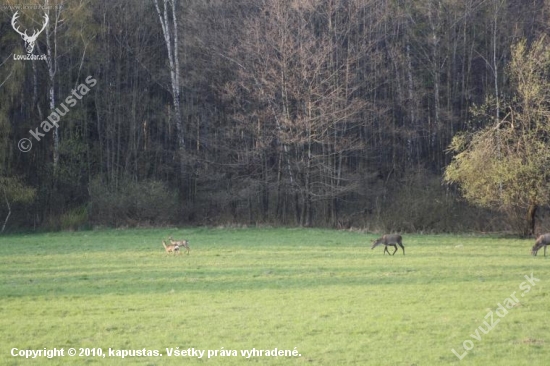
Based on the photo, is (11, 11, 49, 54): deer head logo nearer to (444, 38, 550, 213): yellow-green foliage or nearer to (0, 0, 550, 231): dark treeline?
(0, 0, 550, 231): dark treeline

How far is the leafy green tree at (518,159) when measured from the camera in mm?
Answer: 34781

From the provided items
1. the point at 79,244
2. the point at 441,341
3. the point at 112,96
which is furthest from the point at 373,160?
the point at 441,341

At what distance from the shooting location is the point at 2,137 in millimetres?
42719

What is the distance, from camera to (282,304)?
55.5ft

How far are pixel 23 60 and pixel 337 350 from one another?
3586 centimetres

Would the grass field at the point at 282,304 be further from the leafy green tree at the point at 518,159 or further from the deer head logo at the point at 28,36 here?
the deer head logo at the point at 28,36

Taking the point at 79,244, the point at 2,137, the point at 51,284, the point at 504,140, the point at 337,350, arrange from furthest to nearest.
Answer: the point at 2,137 → the point at 504,140 → the point at 79,244 → the point at 51,284 → the point at 337,350

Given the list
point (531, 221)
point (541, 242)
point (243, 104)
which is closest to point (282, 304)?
point (541, 242)

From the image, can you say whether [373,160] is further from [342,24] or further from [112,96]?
[112,96]

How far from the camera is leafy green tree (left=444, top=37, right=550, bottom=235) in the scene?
34781 millimetres

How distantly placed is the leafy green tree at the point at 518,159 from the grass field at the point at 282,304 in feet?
19.6

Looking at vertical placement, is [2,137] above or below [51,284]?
above

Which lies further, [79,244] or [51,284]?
[79,244]

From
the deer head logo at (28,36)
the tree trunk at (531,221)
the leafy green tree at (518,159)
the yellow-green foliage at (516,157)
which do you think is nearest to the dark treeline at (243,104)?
the deer head logo at (28,36)
